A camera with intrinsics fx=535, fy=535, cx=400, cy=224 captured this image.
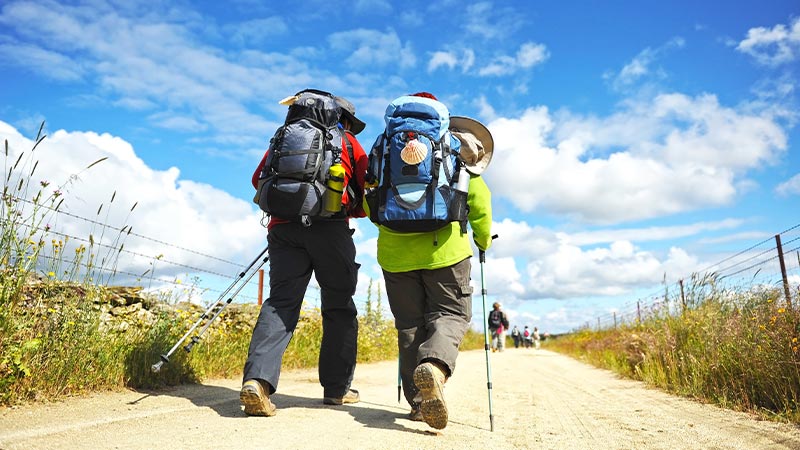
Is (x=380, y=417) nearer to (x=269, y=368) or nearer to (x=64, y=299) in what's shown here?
(x=269, y=368)

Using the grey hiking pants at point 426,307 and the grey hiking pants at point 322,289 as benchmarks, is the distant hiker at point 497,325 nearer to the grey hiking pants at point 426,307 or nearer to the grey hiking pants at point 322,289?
the grey hiking pants at point 322,289

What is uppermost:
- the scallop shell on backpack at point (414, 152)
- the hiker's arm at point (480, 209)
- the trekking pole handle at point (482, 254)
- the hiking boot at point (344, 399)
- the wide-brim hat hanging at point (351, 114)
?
the wide-brim hat hanging at point (351, 114)

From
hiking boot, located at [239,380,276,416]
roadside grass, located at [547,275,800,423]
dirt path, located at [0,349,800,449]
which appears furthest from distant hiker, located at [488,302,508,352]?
hiking boot, located at [239,380,276,416]

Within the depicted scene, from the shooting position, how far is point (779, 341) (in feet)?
14.9

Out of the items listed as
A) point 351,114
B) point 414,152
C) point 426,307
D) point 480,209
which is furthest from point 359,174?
point 426,307

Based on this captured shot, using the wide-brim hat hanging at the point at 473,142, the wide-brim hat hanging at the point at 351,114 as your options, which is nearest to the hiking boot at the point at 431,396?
the wide-brim hat hanging at the point at 473,142

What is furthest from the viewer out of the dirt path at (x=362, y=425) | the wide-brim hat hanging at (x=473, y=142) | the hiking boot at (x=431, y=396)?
the wide-brim hat hanging at (x=473, y=142)

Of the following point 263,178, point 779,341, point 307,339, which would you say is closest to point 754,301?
point 779,341

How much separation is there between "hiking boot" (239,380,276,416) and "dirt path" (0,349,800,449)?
6 centimetres

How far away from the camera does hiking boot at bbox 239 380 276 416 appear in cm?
359

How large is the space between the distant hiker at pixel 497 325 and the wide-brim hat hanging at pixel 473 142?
16.9m

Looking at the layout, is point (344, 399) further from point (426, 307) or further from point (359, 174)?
point (359, 174)

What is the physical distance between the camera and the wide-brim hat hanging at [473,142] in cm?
391

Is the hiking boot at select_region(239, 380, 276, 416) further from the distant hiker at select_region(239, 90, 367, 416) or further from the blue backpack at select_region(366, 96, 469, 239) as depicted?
the blue backpack at select_region(366, 96, 469, 239)
